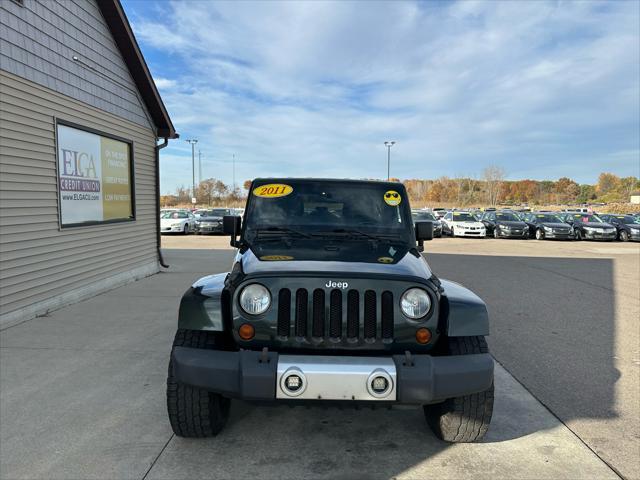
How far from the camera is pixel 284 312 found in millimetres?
2766

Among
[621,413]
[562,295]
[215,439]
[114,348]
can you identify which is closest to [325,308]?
[215,439]

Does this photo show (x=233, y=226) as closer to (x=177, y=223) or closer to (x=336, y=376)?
(x=336, y=376)

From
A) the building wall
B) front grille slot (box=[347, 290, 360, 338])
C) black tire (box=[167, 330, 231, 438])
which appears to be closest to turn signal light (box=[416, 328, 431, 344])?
front grille slot (box=[347, 290, 360, 338])

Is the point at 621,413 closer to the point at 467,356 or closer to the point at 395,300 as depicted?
the point at 467,356

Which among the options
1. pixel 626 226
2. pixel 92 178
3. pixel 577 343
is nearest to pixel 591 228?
pixel 626 226

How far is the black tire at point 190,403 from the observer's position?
113 inches

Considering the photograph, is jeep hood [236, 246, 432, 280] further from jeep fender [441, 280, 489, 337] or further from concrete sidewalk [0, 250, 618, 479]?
concrete sidewalk [0, 250, 618, 479]

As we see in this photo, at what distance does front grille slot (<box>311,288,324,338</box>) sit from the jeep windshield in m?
1.08

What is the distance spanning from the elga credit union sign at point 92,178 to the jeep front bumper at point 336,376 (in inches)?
224

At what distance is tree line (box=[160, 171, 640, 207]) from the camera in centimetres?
7756

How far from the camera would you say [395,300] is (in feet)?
9.06

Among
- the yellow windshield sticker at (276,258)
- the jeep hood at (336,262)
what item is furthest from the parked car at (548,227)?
the yellow windshield sticker at (276,258)

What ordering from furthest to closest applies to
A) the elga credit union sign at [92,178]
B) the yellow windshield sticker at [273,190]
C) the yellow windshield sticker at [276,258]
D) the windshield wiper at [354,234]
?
the elga credit union sign at [92,178]
the yellow windshield sticker at [273,190]
the windshield wiper at [354,234]
the yellow windshield sticker at [276,258]

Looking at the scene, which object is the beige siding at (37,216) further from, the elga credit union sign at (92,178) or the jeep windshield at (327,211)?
the jeep windshield at (327,211)
